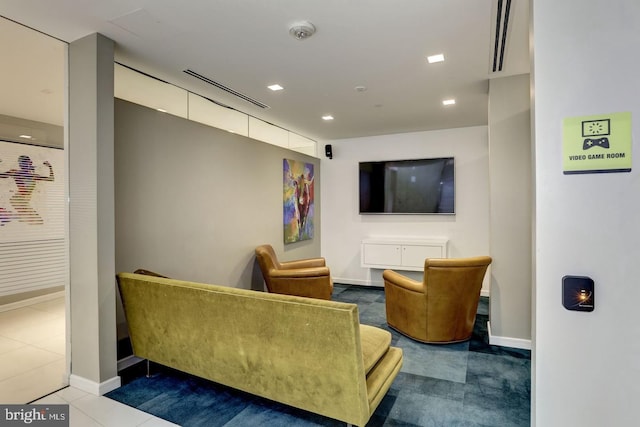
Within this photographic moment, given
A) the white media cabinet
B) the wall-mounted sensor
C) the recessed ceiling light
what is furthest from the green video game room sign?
the white media cabinet

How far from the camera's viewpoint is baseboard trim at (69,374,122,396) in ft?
8.11

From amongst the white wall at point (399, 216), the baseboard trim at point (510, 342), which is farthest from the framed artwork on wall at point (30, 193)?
the baseboard trim at point (510, 342)

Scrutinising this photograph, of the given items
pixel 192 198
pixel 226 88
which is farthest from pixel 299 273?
pixel 226 88

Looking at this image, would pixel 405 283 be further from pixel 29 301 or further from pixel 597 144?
pixel 29 301

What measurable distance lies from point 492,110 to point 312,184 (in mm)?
3422

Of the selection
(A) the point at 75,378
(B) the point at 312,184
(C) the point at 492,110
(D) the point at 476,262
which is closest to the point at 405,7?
(C) the point at 492,110

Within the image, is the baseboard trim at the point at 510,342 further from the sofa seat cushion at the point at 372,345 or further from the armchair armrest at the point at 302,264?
the armchair armrest at the point at 302,264

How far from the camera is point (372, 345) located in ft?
7.13

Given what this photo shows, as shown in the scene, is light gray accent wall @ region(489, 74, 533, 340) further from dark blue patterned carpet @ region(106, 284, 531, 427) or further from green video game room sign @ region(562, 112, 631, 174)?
green video game room sign @ region(562, 112, 631, 174)

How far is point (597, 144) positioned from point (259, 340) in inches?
76.8

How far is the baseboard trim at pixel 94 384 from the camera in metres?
2.47

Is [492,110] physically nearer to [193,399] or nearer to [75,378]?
[193,399]

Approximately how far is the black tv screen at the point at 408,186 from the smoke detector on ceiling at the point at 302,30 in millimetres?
3650

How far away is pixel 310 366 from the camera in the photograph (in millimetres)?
1916
